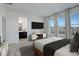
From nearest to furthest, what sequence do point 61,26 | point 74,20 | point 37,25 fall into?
point 74,20 < point 61,26 < point 37,25

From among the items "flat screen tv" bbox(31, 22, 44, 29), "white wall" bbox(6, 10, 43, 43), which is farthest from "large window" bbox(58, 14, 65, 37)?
Answer: "white wall" bbox(6, 10, 43, 43)

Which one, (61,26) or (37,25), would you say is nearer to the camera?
(61,26)

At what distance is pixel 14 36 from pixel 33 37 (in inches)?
64.7

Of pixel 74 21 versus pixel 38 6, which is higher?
pixel 38 6

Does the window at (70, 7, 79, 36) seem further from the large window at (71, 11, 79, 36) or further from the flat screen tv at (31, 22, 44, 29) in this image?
the flat screen tv at (31, 22, 44, 29)

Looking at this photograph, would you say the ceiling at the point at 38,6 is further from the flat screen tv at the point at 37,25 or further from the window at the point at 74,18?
the flat screen tv at the point at 37,25

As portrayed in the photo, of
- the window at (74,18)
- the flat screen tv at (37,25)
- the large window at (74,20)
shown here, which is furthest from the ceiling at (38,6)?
the flat screen tv at (37,25)

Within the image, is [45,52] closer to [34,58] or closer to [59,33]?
[34,58]

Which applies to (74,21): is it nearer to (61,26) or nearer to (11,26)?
(61,26)

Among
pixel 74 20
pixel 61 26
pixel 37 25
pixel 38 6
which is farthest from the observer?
pixel 37 25

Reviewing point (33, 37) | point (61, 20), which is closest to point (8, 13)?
point (33, 37)

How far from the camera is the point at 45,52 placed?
2.58m

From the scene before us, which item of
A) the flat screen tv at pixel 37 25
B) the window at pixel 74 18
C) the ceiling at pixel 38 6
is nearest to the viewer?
the ceiling at pixel 38 6

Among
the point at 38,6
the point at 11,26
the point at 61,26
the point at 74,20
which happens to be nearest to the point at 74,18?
the point at 74,20
